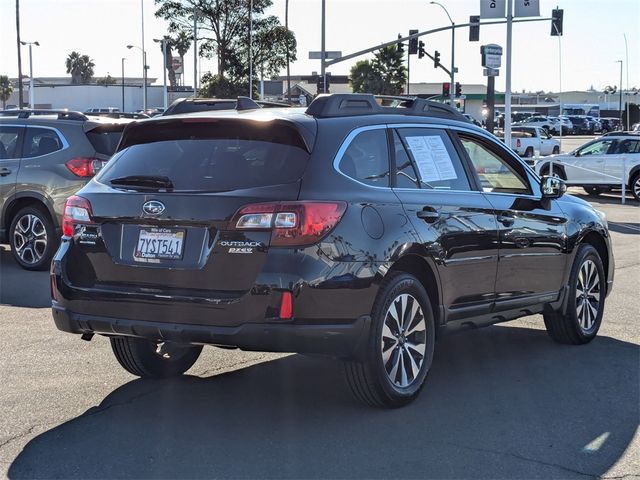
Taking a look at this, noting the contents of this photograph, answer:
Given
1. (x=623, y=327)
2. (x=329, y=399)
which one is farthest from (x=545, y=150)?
(x=329, y=399)

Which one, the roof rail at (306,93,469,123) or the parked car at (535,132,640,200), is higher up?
the roof rail at (306,93,469,123)

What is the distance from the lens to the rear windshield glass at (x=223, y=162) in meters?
4.95

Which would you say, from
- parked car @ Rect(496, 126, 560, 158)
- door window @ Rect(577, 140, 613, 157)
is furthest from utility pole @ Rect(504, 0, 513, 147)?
parked car @ Rect(496, 126, 560, 158)

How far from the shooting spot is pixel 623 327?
802 cm

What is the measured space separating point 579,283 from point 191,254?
370cm

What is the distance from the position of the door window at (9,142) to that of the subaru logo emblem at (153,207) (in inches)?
268

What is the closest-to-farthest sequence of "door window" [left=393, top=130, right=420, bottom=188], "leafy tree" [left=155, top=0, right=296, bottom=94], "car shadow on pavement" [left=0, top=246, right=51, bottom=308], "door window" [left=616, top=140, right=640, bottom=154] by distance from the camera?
"door window" [left=393, top=130, right=420, bottom=188] → "car shadow on pavement" [left=0, top=246, right=51, bottom=308] → "door window" [left=616, top=140, right=640, bottom=154] → "leafy tree" [left=155, top=0, right=296, bottom=94]

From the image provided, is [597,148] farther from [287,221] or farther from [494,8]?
[287,221]

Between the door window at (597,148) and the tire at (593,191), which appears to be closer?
the door window at (597,148)

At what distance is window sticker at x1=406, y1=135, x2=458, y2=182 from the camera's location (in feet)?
19.0

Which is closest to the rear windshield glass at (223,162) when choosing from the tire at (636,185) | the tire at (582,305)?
the tire at (582,305)

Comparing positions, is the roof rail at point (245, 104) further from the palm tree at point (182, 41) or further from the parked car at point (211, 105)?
the palm tree at point (182, 41)

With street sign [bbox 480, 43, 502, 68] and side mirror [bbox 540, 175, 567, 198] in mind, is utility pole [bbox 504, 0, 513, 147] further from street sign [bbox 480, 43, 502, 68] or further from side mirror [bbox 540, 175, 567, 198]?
side mirror [bbox 540, 175, 567, 198]

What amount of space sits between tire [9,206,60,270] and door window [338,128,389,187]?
6.42 m
